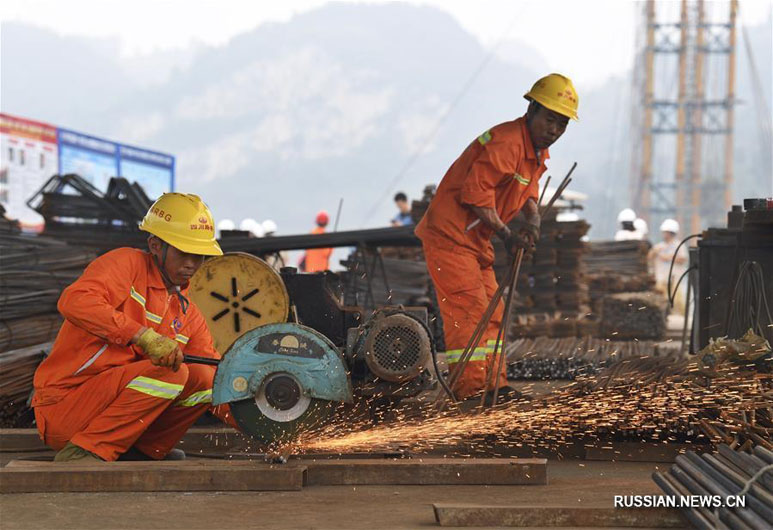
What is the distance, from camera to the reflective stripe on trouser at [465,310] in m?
6.29

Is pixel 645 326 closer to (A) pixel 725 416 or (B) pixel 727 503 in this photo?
(A) pixel 725 416

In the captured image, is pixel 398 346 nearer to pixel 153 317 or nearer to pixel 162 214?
pixel 153 317

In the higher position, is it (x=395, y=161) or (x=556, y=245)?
(x=395, y=161)

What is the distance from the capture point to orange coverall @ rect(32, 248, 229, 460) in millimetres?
4883

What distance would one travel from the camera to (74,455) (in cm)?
494

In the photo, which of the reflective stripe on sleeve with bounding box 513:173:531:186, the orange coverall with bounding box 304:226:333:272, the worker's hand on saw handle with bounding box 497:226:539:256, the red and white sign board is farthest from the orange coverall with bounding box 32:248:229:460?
the orange coverall with bounding box 304:226:333:272

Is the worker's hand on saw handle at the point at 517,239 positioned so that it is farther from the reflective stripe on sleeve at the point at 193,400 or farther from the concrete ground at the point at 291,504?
the reflective stripe on sleeve at the point at 193,400

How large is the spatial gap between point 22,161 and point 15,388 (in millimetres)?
9221

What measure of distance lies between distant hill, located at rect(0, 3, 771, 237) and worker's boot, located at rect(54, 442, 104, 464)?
86.4 metres

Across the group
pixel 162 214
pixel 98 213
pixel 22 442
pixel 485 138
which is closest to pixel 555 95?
pixel 485 138

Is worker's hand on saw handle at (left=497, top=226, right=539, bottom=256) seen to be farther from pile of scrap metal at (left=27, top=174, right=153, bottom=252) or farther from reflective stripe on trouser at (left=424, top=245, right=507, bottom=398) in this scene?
pile of scrap metal at (left=27, top=174, right=153, bottom=252)

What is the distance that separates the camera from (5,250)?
8.49 meters

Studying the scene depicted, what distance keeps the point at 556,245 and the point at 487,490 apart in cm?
842

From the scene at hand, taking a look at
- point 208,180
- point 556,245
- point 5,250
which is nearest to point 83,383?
point 5,250
